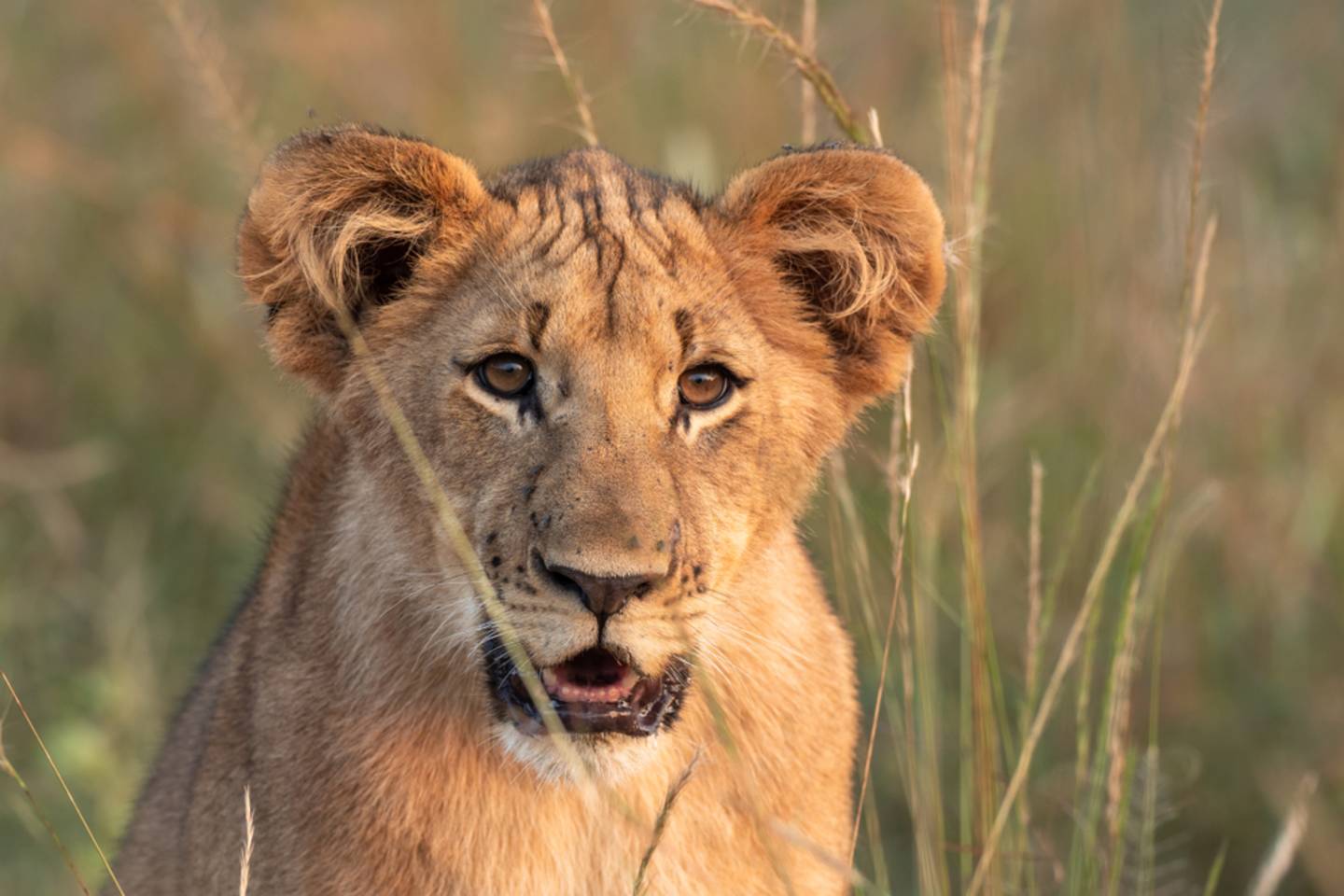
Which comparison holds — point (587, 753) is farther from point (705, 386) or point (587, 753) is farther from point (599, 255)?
point (599, 255)

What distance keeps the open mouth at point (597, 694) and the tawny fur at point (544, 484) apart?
36 millimetres

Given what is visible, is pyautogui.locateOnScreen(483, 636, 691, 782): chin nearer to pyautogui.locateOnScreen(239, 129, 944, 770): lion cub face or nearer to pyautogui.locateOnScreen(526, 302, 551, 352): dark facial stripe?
pyautogui.locateOnScreen(239, 129, 944, 770): lion cub face

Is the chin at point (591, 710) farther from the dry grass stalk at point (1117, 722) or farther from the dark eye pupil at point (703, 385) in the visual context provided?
the dry grass stalk at point (1117, 722)

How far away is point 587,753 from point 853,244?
102 cm

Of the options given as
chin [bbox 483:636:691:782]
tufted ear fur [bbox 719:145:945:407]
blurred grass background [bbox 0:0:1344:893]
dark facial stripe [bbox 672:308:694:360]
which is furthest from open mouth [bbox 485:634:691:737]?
blurred grass background [bbox 0:0:1344:893]

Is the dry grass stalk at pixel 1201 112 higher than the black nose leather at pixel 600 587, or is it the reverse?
the dry grass stalk at pixel 1201 112

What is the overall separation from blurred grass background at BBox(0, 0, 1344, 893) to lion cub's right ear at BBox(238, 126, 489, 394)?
1.26m

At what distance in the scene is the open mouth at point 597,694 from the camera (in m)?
2.78

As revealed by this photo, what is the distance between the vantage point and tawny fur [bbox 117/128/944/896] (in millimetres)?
2945

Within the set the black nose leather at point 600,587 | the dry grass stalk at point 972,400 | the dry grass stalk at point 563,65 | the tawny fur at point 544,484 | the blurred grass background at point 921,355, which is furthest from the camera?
the blurred grass background at point 921,355

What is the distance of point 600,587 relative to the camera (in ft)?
8.67

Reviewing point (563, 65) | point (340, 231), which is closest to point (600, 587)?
point (340, 231)

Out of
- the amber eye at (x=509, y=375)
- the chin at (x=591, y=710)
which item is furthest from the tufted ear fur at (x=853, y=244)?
the chin at (x=591, y=710)

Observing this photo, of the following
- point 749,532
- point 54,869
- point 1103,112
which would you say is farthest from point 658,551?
point 1103,112
